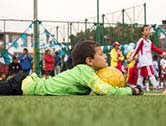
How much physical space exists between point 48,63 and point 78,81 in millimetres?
12908

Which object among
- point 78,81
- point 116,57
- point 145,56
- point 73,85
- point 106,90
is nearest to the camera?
point 106,90

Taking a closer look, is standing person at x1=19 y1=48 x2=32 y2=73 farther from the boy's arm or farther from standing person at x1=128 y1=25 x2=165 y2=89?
the boy's arm

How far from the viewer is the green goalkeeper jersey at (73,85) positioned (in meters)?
5.04

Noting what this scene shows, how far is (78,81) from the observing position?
204 inches

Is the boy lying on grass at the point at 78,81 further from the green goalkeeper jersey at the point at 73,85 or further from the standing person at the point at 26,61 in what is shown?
the standing person at the point at 26,61

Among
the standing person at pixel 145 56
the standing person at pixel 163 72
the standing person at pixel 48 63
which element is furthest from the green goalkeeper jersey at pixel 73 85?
the standing person at pixel 163 72

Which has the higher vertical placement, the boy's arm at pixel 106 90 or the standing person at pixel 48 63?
the boy's arm at pixel 106 90

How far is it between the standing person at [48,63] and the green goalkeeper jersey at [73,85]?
12.3 meters

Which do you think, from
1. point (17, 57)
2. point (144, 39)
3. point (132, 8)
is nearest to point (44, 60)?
point (17, 57)

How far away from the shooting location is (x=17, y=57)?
1808cm

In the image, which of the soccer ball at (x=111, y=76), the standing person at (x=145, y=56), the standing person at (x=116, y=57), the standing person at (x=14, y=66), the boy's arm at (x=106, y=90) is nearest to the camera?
the boy's arm at (x=106, y=90)

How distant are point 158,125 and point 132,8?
20.1m

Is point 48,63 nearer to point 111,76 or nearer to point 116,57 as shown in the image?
point 116,57

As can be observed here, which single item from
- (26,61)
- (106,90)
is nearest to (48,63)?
(26,61)
